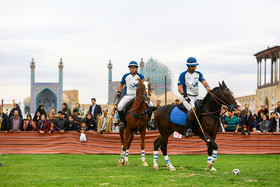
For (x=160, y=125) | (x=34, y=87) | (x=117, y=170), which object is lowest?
(x=117, y=170)

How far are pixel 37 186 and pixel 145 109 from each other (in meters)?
4.59

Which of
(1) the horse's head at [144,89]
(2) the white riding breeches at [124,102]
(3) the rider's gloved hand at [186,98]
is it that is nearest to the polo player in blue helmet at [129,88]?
(2) the white riding breeches at [124,102]

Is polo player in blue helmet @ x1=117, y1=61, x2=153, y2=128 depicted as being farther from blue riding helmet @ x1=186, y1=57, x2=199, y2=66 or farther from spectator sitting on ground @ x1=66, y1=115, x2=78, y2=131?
spectator sitting on ground @ x1=66, y1=115, x2=78, y2=131

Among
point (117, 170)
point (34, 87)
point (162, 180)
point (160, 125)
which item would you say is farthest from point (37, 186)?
point (34, 87)

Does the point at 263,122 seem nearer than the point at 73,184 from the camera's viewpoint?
No

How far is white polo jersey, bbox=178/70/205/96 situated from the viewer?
1119cm

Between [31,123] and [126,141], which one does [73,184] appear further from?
[31,123]

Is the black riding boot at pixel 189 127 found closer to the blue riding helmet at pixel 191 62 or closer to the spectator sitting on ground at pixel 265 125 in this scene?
the blue riding helmet at pixel 191 62

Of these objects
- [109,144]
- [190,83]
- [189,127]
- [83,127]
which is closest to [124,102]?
[190,83]

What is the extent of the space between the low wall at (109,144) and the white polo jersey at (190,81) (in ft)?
22.3

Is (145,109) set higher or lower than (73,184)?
higher

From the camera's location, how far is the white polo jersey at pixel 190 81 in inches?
440

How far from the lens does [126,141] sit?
40.1ft

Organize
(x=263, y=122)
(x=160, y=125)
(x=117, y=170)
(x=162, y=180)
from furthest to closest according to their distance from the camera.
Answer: (x=263, y=122), (x=160, y=125), (x=117, y=170), (x=162, y=180)
